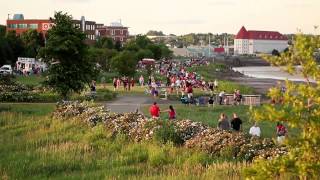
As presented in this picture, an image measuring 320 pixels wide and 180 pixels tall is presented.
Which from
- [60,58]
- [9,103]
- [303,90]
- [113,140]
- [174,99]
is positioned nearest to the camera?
[303,90]

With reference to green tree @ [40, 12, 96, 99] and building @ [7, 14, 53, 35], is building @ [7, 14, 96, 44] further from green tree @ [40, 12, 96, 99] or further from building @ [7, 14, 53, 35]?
green tree @ [40, 12, 96, 99]

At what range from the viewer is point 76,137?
22.7m

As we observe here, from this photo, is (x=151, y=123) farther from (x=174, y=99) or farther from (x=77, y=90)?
(x=174, y=99)

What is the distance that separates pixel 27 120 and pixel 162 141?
1052 centimetres

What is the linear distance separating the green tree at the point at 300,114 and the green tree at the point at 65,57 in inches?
1001

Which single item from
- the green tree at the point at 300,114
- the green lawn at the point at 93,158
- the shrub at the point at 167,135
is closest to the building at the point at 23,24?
the green lawn at the point at 93,158

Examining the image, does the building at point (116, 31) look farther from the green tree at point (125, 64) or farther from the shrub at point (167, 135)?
the shrub at point (167, 135)

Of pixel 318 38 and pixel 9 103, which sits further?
pixel 9 103

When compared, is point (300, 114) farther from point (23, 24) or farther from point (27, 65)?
point (23, 24)

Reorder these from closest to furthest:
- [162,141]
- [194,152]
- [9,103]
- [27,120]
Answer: [194,152], [162,141], [27,120], [9,103]

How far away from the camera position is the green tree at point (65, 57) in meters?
33.2

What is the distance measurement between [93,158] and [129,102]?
2094 centimetres

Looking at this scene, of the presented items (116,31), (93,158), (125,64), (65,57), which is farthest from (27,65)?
(116,31)

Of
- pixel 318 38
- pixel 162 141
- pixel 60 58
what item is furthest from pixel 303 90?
pixel 60 58
